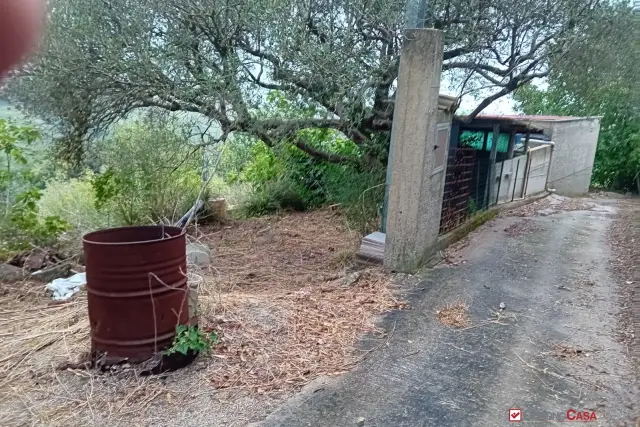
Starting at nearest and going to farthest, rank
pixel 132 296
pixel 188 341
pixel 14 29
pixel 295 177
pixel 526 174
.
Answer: pixel 14 29
pixel 132 296
pixel 188 341
pixel 295 177
pixel 526 174

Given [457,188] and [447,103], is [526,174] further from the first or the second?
[447,103]

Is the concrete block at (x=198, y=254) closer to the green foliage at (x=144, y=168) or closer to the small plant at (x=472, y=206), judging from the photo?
the green foliage at (x=144, y=168)

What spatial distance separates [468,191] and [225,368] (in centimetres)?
529

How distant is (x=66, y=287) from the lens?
4.89 meters

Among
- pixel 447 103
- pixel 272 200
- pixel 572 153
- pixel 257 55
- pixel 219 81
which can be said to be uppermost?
pixel 257 55

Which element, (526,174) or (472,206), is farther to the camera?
(526,174)

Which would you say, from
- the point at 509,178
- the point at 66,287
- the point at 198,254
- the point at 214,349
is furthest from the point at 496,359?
the point at 509,178

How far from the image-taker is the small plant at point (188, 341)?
3171 mm

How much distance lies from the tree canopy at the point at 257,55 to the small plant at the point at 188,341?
3309mm

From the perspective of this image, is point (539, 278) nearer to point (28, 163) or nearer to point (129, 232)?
point (129, 232)

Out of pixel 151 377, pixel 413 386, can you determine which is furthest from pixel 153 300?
pixel 413 386

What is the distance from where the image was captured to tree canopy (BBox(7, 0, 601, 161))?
541 cm

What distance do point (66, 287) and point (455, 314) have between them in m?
4.00

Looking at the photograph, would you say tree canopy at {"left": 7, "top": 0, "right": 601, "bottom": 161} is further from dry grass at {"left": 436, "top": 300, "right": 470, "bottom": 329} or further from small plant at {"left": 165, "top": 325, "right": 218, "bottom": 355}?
small plant at {"left": 165, "top": 325, "right": 218, "bottom": 355}
